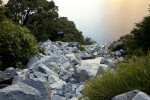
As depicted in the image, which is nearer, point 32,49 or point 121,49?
point 32,49

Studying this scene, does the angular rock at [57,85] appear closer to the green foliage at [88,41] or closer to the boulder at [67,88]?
the boulder at [67,88]

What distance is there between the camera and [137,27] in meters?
12.0

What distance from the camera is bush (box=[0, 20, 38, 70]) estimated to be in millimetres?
8672

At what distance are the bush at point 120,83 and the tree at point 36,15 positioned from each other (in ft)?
50.3

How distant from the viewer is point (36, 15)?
19984 millimetres

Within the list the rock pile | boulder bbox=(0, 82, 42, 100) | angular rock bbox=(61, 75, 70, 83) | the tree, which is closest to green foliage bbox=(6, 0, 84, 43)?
the tree

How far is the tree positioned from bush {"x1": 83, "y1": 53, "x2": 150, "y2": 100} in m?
15.3

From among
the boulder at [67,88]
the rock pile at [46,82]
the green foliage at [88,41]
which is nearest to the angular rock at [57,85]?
the rock pile at [46,82]

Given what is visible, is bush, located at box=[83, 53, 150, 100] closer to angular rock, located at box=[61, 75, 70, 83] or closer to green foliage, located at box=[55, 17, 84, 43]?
angular rock, located at box=[61, 75, 70, 83]

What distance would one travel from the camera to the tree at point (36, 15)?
19234mm

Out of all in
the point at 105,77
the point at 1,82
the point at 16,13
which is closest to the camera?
the point at 105,77

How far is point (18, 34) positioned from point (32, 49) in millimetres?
958

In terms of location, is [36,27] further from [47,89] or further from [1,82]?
[47,89]

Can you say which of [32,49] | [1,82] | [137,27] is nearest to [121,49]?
[137,27]
